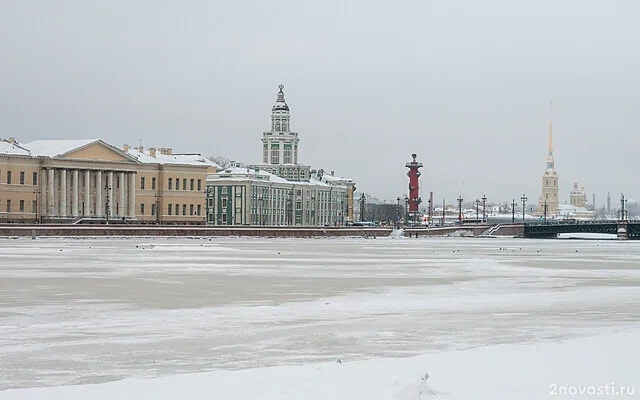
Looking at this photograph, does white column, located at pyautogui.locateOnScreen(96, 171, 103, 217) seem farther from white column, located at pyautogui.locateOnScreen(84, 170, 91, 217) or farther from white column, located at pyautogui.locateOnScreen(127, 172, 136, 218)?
white column, located at pyautogui.locateOnScreen(127, 172, 136, 218)

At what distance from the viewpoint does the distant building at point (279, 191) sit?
154125 millimetres

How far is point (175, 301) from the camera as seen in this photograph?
1099 inches

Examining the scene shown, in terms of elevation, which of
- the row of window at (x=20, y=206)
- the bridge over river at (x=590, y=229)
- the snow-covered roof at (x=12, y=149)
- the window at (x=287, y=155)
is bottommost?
the bridge over river at (x=590, y=229)

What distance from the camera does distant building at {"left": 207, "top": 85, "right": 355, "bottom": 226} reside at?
6068 inches

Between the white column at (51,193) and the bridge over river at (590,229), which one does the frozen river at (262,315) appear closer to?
the white column at (51,193)

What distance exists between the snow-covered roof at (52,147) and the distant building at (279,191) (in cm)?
2914

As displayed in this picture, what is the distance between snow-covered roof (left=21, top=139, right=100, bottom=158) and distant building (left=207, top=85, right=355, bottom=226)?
29143mm

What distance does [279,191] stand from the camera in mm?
164000

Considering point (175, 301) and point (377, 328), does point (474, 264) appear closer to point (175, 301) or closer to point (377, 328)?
point (175, 301)

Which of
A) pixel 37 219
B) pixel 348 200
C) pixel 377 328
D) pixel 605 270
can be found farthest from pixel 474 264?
pixel 348 200

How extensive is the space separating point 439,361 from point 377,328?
5.30 metres
